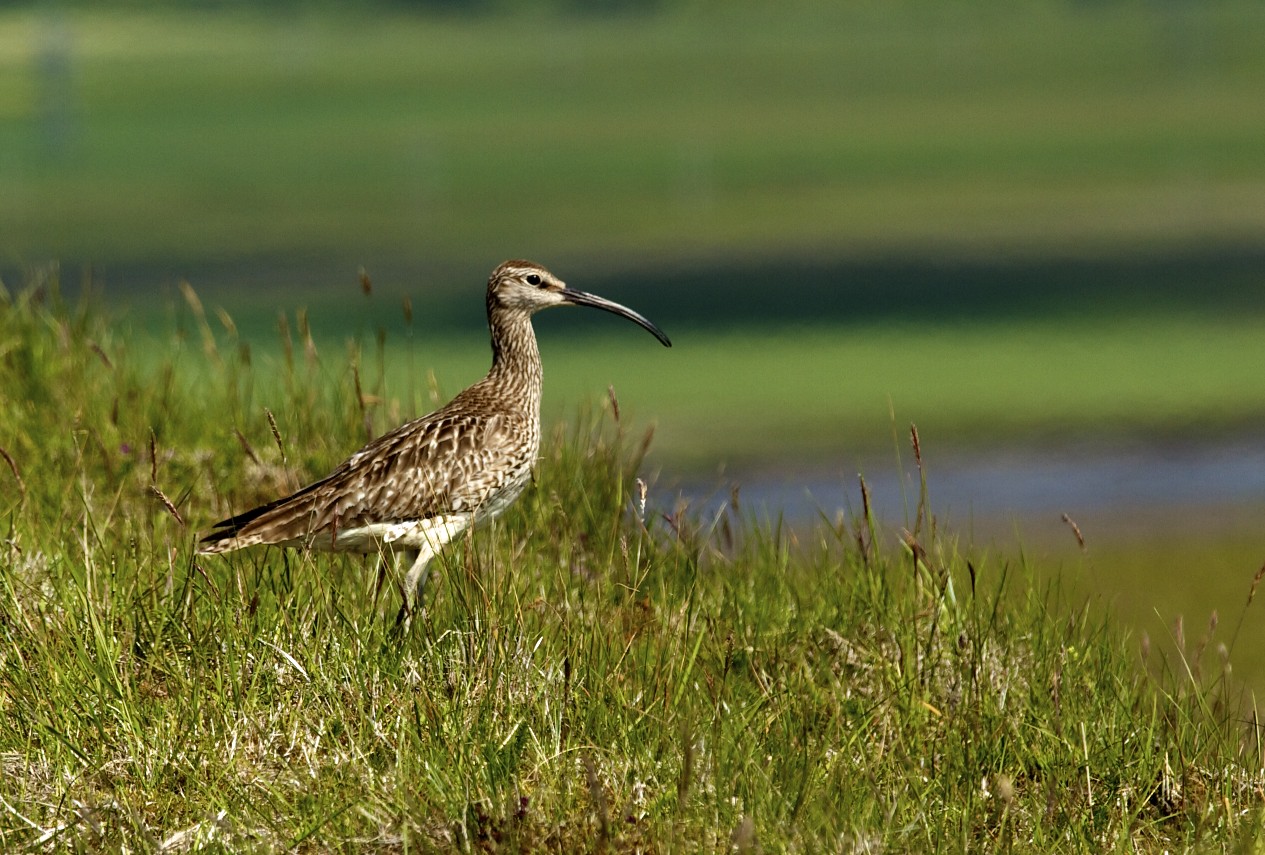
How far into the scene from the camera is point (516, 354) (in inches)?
295

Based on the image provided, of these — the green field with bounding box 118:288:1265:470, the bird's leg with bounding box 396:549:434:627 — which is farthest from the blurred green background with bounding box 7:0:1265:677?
the bird's leg with bounding box 396:549:434:627

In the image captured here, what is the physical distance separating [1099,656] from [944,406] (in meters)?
14.6

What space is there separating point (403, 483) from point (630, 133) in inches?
2034

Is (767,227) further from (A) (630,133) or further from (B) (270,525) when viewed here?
(B) (270,525)

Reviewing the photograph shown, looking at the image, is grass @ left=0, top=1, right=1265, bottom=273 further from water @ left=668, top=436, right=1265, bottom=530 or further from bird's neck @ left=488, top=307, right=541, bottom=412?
water @ left=668, top=436, right=1265, bottom=530

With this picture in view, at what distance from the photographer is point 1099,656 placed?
5852 millimetres

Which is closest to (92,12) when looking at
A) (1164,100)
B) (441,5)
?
(441,5)

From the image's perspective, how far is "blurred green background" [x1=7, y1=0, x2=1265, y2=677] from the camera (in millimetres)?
18906

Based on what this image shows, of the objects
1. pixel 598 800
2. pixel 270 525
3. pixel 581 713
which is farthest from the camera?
pixel 270 525

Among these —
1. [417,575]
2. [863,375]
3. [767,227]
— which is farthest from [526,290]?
[767,227]

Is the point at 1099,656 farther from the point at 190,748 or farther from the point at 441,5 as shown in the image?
the point at 441,5

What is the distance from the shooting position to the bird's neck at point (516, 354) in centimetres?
743

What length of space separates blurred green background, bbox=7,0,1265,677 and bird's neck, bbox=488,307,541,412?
2.42 ft

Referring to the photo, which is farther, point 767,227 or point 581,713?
point 767,227
